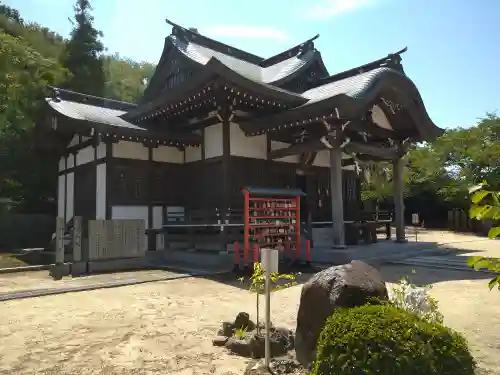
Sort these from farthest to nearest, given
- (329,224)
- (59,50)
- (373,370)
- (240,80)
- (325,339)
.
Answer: (59,50) → (329,224) → (240,80) → (325,339) → (373,370)

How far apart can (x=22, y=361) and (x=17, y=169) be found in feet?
61.0

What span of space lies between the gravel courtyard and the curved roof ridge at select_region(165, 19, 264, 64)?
12230 mm

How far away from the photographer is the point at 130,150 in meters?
14.1

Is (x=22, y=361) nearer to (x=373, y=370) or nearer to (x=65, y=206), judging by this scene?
(x=373, y=370)

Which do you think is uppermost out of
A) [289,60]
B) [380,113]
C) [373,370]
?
[289,60]

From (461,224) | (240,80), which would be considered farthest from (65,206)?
(461,224)

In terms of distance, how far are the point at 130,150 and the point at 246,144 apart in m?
4.21

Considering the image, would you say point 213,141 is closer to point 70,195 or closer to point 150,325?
point 70,195

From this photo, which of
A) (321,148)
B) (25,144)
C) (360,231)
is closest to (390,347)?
(321,148)

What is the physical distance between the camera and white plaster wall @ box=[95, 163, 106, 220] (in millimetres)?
13727

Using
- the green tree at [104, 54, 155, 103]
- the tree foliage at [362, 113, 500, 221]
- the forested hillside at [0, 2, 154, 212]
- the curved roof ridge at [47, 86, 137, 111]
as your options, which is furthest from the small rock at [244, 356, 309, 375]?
the green tree at [104, 54, 155, 103]

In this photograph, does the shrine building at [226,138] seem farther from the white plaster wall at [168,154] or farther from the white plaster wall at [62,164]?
the white plaster wall at [62,164]

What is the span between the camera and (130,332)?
5.37 m

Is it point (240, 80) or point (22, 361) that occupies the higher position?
point (240, 80)
